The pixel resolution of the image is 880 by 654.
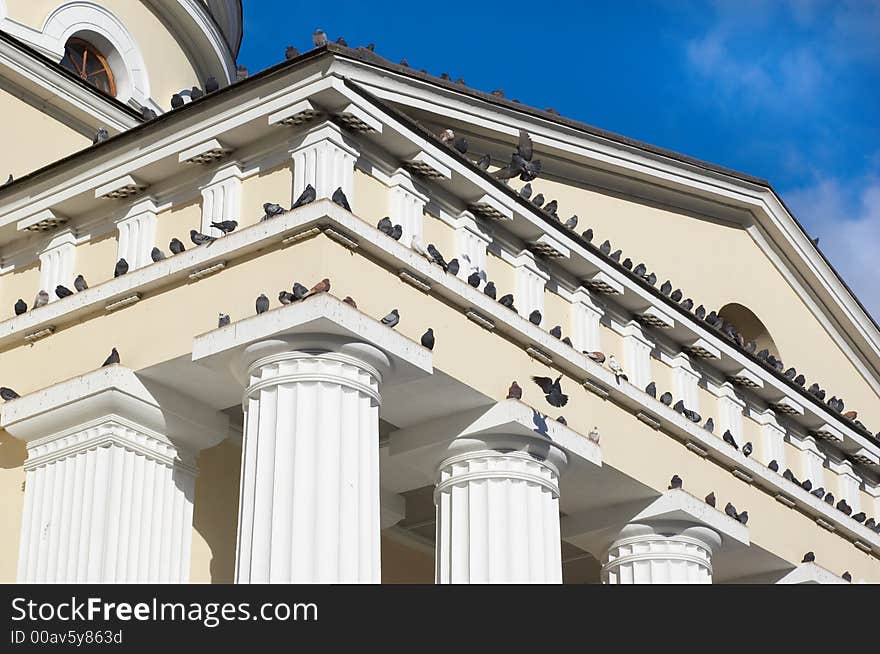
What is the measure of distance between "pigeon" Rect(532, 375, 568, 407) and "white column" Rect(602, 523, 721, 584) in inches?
87.4

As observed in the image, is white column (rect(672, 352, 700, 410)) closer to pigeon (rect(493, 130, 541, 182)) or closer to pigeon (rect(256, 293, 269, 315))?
pigeon (rect(493, 130, 541, 182))

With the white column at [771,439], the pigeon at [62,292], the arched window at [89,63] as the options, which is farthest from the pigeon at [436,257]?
the arched window at [89,63]

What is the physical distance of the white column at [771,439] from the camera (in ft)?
70.8

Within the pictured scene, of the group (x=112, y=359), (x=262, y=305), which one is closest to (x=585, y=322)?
(x=262, y=305)

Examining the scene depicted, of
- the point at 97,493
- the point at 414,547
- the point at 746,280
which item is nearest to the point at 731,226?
the point at 746,280

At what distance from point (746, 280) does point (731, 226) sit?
73cm

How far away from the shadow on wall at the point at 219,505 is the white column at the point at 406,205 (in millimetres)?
2974

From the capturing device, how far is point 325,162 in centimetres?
1655

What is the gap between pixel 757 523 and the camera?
67.7ft

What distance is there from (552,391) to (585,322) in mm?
1748

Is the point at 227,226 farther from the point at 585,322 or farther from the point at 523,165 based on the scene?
the point at 585,322

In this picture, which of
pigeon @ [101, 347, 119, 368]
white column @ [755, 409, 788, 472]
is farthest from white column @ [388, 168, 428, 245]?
white column @ [755, 409, 788, 472]

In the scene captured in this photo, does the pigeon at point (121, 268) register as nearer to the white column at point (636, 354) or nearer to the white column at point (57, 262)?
the white column at point (57, 262)
